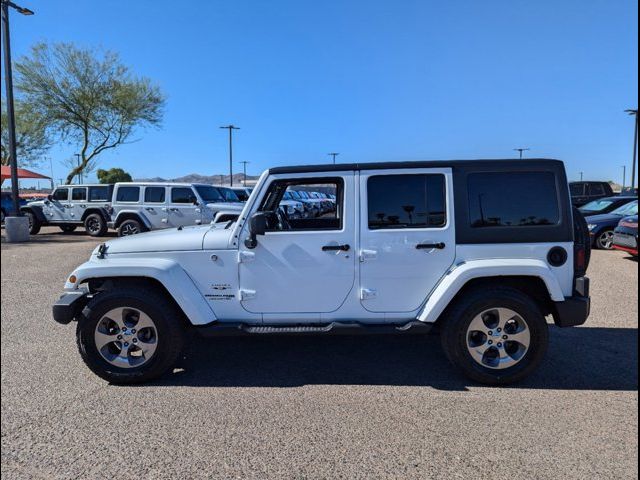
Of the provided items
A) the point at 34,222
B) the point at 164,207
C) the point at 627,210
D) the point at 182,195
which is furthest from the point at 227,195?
the point at 627,210

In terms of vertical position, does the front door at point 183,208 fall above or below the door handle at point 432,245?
above

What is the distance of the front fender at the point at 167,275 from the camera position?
3.60 metres

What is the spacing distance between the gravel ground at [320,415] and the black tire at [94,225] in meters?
11.7

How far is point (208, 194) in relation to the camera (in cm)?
1404

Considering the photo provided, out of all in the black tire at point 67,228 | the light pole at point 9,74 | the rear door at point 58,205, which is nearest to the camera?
the light pole at point 9,74

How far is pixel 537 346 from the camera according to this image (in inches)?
→ 139

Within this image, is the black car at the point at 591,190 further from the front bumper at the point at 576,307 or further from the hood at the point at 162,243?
the hood at the point at 162,243

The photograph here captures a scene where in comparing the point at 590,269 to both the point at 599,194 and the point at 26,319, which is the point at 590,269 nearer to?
the point at 26,319

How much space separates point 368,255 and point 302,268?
0.56 meters

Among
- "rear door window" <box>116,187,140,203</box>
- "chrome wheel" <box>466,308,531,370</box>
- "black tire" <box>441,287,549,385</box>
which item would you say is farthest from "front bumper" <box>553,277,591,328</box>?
"rear door window" <box>116,187,140,203</box>

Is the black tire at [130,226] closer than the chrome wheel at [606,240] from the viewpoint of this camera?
No

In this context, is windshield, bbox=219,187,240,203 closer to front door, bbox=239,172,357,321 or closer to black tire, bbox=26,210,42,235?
black tire, bbox=26,210,42,235

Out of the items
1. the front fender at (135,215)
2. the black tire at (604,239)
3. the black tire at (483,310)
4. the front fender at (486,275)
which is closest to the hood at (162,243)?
the front fender at (486,275)

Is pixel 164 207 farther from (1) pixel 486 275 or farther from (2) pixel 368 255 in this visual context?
(1) pixel 486 275
